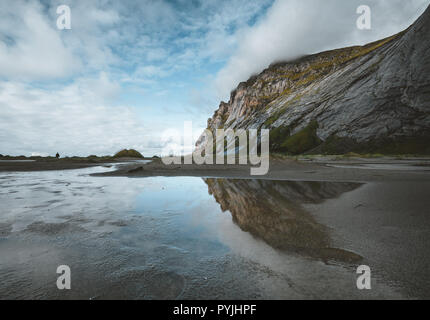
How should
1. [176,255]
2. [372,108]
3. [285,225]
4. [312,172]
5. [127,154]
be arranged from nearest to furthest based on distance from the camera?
[176,255]
[285,225]
[312,172]
[372,108]
[127,154]

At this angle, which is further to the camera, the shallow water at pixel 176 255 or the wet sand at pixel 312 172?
the wet sand at pixel 312 172

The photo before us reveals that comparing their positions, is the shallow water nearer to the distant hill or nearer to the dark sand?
the dark sand

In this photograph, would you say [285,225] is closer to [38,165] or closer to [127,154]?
[38,165]

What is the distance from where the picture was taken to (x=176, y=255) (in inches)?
159

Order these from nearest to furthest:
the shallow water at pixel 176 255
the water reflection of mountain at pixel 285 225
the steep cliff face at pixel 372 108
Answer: the shallow water at pixel 176 255
the water reflection of mountain at pixel 285 225
the steep cliff face at pixel 372 108

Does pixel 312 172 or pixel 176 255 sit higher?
pixel 312 172

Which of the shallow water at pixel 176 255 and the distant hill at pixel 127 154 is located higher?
the distant hill at pixel 127 154

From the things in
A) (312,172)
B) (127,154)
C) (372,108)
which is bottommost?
(312,172)

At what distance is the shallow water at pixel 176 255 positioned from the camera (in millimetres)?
2895

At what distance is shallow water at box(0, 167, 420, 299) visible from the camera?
2895 millimetres

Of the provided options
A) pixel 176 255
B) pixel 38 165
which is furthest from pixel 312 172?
pixel 38 165

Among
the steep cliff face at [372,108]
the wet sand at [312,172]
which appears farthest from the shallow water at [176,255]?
the steep cliff face at [372,108]

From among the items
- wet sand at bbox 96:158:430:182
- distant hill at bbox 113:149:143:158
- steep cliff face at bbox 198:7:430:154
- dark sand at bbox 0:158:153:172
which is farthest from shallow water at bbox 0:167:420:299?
distant hill at bbox 113:149:143:158

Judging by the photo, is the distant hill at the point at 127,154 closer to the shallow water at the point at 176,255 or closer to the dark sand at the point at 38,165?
the dark sand at the point at 38,165
